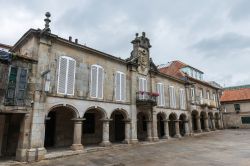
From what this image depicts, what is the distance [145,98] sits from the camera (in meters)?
20.0

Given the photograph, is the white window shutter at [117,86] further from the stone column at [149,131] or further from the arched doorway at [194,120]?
the arched doorway at [194,120]

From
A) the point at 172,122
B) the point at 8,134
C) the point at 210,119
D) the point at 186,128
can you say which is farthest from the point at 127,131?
the point at 210,119

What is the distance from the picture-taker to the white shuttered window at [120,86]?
18.0m

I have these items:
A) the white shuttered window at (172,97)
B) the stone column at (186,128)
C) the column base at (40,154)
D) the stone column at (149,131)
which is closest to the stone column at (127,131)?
the stone column at (149,131)

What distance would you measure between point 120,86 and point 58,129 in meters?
6.36

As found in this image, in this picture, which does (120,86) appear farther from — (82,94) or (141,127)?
(141,127)

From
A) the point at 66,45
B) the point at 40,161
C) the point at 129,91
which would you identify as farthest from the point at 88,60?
the point at 40,161

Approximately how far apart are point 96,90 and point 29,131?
5.87 meters

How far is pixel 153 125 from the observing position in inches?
830

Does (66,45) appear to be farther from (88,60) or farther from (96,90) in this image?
(96,90)

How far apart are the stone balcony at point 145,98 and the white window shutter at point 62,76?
7664 millimetres

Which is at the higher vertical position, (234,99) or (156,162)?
(234,99)

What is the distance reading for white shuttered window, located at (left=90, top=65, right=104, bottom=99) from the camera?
16.0 m

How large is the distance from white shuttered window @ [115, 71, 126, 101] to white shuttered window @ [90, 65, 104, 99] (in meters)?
1.78
